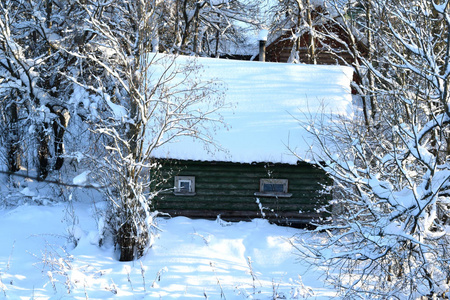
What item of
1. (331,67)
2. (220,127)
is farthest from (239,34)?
(220,127)

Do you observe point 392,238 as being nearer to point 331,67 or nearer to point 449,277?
point 449,277

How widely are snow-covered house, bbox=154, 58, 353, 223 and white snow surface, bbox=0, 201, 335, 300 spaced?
1.92 feet

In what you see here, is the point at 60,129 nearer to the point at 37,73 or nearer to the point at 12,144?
the point at 12,144

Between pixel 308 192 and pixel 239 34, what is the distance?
39.7ft

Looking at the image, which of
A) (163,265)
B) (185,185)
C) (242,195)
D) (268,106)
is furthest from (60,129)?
(163,265)

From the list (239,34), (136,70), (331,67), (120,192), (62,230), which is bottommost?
(62,230)

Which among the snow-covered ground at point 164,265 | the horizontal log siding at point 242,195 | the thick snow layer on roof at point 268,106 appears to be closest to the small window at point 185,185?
the horizontal log siding at point 242,195

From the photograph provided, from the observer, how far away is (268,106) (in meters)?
11.9

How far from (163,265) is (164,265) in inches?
0.8

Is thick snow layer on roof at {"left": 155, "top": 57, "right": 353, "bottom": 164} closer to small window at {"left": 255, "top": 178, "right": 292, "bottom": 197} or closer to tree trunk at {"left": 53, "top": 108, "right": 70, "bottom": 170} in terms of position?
small window at {"left": 255, "top": 178, "right": 292, "bottom": 197}

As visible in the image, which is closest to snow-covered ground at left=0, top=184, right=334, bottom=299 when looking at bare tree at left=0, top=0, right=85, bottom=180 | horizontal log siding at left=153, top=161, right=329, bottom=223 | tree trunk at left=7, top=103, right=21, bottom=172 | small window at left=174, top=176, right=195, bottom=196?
horizontal log siding at left=153, top=161, right=329, bottom=223

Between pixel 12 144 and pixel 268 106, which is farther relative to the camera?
pixel 12 144

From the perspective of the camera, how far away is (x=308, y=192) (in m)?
11.5

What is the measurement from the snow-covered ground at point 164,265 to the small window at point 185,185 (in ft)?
2.24
